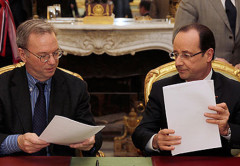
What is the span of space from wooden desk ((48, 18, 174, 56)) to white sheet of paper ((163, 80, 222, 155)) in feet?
10.3

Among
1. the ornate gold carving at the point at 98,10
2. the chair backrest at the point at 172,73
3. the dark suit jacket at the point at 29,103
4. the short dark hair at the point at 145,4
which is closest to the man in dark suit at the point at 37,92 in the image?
the dark suit jacket at the point at 29,103

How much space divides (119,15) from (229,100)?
3.46 meters

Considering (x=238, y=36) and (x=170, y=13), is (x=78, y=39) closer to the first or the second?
(x=170, y=13)

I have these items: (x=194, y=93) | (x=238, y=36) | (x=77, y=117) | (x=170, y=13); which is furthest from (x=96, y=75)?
(x=194, y=93)

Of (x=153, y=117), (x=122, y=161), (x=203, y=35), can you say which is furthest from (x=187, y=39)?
(x=122, y=161)

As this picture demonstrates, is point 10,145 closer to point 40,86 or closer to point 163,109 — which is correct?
point 40,86

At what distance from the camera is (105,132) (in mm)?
5469

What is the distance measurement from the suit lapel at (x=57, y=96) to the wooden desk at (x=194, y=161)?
682mm

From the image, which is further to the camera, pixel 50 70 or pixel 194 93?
pixel 50 70

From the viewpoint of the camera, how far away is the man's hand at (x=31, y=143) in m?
2.06

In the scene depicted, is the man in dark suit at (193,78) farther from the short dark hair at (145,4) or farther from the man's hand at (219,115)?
the short dark hair at (145,4)

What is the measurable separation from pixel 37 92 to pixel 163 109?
0.75 m

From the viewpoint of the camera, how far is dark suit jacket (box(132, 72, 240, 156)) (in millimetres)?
2377

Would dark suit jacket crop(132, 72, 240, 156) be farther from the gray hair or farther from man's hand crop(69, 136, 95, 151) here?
the gray hair
